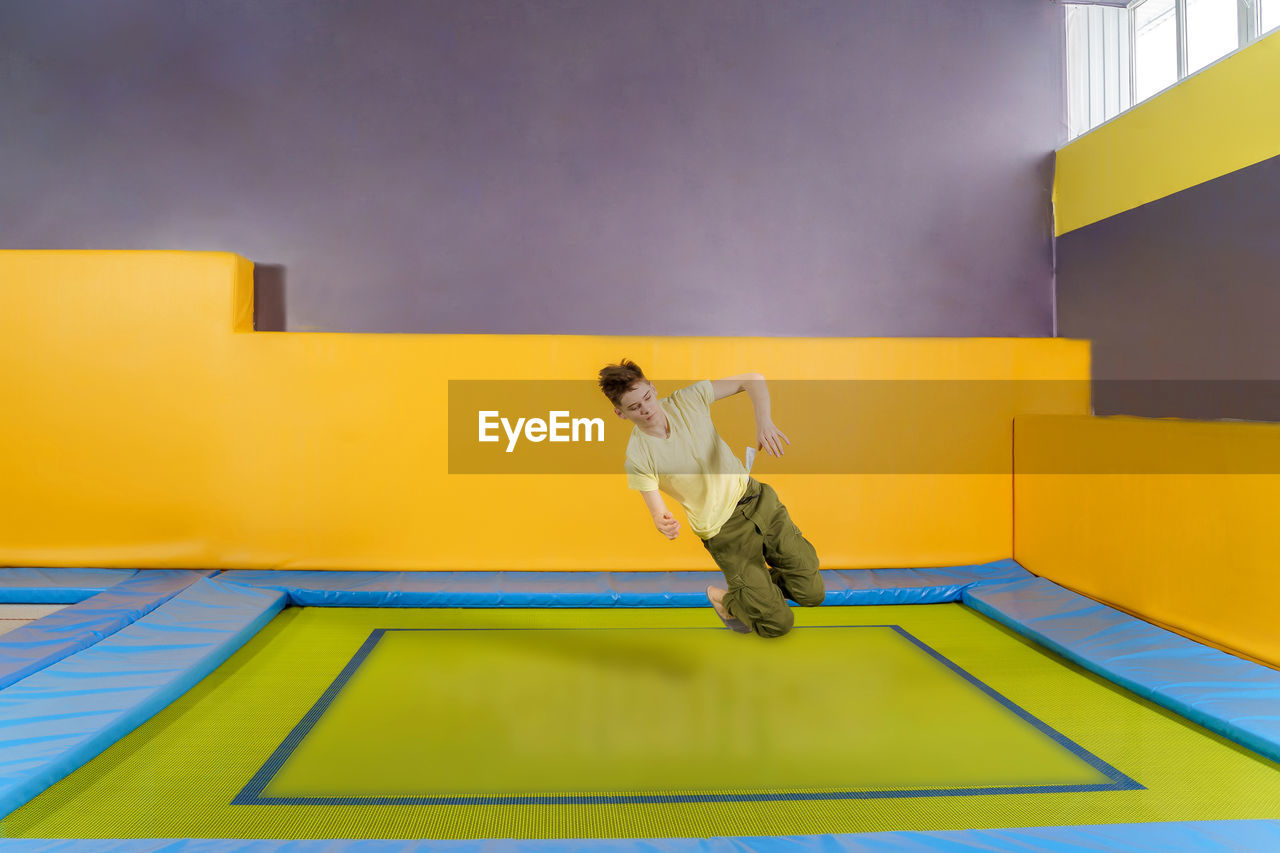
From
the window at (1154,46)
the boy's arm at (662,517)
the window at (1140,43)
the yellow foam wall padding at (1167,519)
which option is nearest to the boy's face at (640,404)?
the boy's arm at (662,517)

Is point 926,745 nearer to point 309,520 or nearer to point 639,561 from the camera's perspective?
point 639,561

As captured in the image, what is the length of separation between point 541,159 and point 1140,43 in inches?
141

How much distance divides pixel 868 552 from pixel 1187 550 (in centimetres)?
149

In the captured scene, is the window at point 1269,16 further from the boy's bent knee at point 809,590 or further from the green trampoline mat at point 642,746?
the boy's bent knee at point 809,590

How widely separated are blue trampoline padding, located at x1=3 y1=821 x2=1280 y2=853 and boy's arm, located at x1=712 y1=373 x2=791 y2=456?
3.80ft

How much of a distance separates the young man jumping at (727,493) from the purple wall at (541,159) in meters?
1.96

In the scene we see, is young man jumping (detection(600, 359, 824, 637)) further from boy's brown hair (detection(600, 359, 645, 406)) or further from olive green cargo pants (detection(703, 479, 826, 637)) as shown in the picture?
boy's brown hair (detection(600, 359, 645, 406))

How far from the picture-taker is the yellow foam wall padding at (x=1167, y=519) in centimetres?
278

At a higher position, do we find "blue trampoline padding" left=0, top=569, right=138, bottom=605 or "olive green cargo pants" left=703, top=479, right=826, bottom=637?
"olive green cargo pants" left=703, top=479, right=826, bottom=637

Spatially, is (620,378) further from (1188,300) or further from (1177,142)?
(1177,142)

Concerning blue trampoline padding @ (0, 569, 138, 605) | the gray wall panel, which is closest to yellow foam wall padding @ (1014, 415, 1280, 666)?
the gray wall panel

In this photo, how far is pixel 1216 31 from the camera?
380 centimetres

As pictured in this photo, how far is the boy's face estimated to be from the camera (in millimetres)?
A: 2461

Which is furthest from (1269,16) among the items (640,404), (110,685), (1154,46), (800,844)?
(110,685)
